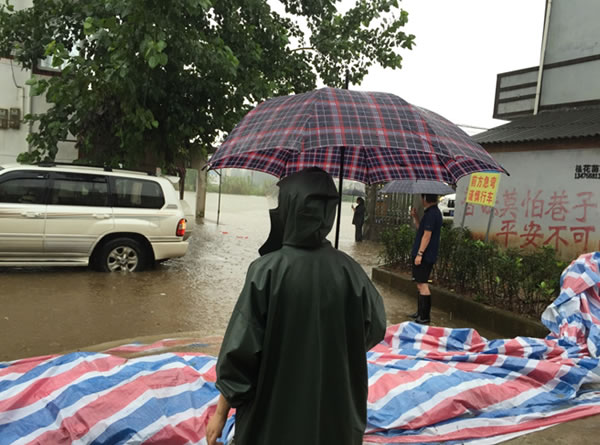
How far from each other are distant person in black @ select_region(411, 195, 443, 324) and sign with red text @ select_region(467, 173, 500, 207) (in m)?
2.52

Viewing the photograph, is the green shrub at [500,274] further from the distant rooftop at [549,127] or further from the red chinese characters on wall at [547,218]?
the distant rooftop at [549,127]

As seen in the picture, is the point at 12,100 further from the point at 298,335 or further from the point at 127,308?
the point at 298,335

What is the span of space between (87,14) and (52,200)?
3.73 meters

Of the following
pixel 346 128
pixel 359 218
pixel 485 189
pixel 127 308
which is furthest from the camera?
pixel 359 218

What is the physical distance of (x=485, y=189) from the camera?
8305 mm

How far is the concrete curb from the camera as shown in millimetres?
5590

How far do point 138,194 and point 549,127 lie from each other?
9058 millimetres

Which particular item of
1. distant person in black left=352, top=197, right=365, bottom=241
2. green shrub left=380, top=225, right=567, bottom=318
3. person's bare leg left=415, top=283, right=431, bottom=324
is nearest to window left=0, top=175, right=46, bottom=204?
person's bare leg left=415, top=283, right=431, bottom=324

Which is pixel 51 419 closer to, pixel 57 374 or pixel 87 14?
pixel 57 374

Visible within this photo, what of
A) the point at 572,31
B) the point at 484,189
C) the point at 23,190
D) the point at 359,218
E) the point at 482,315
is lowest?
the point at 482,315

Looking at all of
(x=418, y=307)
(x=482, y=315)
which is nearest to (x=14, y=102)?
(x=418, y=307)

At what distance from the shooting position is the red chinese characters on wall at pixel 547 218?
9062mm

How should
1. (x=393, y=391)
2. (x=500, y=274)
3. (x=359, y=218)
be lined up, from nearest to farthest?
(x=393, y=391) → (x=500, y=274) → (x=359, y=218)

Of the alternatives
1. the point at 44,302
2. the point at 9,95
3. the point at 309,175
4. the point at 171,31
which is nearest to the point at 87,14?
the point at 171,31
